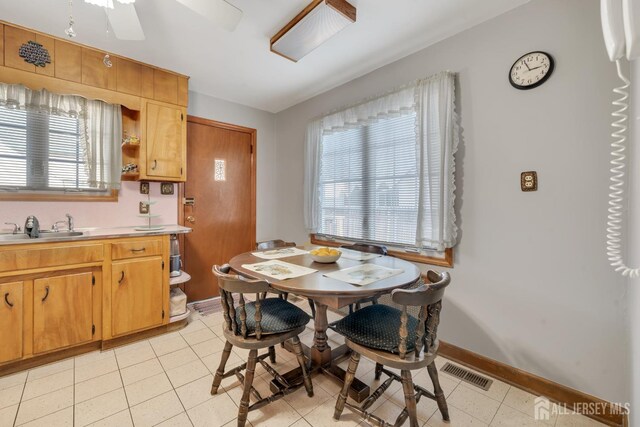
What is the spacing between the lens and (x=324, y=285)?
1.39 meters

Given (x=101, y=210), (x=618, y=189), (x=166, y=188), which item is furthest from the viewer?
(x=166, y=188)

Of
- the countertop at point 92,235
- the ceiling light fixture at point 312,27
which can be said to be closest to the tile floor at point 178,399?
the countertop at point 92,235

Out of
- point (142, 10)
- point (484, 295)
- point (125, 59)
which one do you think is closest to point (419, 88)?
point (484, 295)

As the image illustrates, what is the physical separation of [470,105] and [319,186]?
5.80 ft

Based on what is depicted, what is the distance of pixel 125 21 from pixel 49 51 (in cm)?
111

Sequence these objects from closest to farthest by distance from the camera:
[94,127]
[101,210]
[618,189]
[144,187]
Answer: [618,189] → [94,127] → [101,210] → [144,187]

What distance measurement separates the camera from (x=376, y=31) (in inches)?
84.3

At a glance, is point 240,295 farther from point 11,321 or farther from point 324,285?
point 11,321

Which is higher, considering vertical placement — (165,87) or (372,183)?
(165,87)

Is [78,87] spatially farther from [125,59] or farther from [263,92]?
[263,92]

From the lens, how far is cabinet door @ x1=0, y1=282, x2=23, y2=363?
1854 mm

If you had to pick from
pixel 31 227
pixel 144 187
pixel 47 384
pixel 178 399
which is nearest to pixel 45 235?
pixel 31 227

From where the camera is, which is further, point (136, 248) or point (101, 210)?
point (101, 210)

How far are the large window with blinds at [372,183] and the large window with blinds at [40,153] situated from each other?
240 cm
